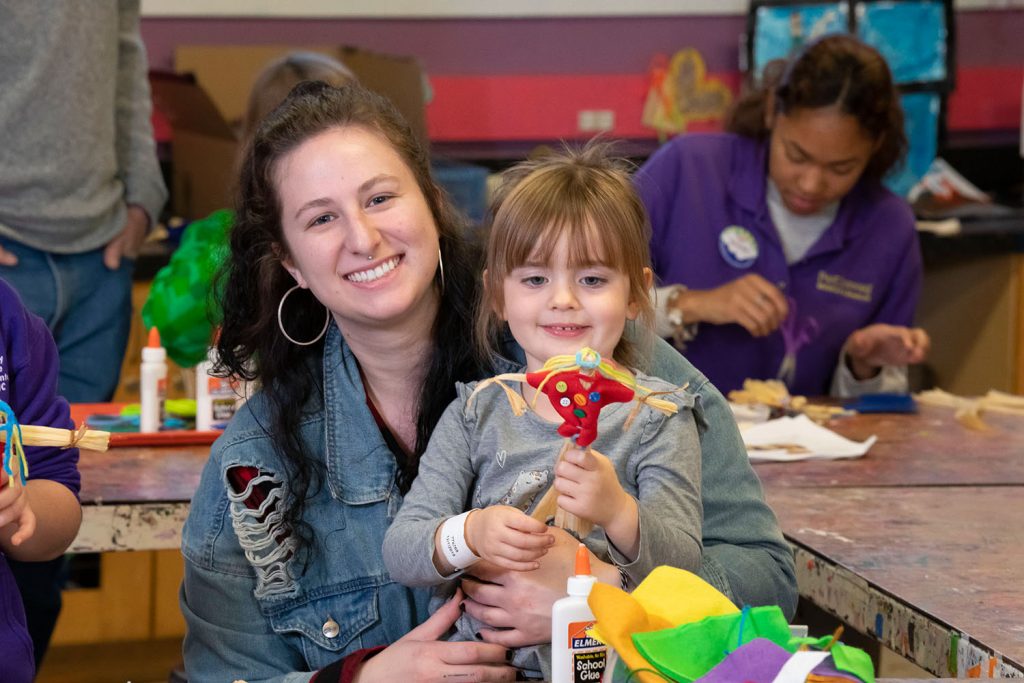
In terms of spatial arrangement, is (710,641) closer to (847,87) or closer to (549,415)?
(549,415)

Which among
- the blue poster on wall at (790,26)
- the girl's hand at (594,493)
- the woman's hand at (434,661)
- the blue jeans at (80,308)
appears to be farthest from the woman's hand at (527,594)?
the blue poster on wall at (790,26)

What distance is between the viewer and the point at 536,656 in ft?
4.81

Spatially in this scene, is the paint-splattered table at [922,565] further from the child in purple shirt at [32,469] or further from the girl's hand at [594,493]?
the child in purple shirt at [32,469]

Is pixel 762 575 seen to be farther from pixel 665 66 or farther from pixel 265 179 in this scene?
pixel 665 66

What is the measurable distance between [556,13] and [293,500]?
3.63 m

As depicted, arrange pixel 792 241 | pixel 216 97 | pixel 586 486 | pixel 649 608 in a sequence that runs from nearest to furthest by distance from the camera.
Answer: pixel 649 608 → pixel 586 486 → pixel 792 241 → pixel 216 97

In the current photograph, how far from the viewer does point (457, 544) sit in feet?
4.42

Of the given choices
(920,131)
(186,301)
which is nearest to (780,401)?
(186,301)

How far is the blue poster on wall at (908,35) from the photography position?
15.8ft

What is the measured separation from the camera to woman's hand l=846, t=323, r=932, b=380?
9.21ft

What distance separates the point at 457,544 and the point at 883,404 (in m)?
1.59

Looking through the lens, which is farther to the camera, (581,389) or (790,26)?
(790,26)

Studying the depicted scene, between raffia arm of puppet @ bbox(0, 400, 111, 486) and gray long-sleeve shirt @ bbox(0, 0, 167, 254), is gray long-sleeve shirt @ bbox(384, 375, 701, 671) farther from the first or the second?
gray long-sleeve shirt @ bbox(0, 0, 167, 254)

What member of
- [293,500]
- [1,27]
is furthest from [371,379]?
[1,27]
